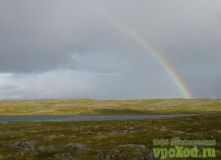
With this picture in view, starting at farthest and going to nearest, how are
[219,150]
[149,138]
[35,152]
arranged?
1. [149,138]
2. [35,152]
3. [219,150]

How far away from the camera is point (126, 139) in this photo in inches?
2004

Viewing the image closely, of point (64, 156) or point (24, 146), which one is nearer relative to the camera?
point (64, 156)

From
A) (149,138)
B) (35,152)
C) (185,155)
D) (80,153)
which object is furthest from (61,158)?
(149,138)

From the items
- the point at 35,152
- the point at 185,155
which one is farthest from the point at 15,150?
the point at 185,155

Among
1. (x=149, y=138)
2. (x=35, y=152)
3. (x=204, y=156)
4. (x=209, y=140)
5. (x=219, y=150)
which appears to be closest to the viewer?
(x=204, y=156)

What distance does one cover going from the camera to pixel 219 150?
3894cm

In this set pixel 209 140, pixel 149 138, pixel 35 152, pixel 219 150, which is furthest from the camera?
pixel 149 138

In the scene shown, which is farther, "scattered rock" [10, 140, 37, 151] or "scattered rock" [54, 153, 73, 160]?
"scattered rock" [10, 140, 37, 151]

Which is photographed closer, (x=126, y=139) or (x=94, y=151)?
(x=94, y=151)

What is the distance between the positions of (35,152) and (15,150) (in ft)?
13.4

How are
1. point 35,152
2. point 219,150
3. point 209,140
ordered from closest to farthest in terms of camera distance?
1. point 219,150
2. point 35,152
3. point 209,140

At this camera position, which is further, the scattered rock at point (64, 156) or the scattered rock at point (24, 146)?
the scattered rock at point (24, 146)

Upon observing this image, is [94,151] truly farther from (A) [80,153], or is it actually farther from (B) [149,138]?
(B) [149,138]

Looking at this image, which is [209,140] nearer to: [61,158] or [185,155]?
[185,155]
